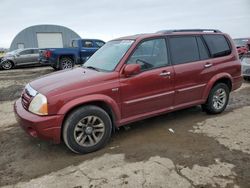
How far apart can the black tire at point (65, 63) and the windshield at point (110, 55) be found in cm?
949

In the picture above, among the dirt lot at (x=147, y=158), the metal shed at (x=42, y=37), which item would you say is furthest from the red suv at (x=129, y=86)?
the metal shed at (x=42, y=37)

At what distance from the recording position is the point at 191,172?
344 centimetres

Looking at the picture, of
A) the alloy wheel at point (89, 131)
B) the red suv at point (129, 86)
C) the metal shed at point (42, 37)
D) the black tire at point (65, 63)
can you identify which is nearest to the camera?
the red suv at point (129, 86)

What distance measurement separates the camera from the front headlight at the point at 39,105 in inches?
148

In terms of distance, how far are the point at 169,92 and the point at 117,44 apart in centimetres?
136

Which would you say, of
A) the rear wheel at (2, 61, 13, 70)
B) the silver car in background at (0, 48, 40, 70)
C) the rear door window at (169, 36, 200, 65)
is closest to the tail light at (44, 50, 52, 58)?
the silver car in background at (0, 48, 40, 70)

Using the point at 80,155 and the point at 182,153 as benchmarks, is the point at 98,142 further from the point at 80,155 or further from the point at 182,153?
the point at 182,153

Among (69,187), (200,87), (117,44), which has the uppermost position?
(117,44)

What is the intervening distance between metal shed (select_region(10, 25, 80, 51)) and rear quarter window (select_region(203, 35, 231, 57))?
31.3 m

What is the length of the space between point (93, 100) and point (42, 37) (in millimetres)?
34345

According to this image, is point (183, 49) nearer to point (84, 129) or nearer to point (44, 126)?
point (84, 129)

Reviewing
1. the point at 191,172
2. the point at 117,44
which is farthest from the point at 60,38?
the point at 191,172

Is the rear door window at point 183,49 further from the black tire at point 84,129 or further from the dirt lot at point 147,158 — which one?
the black tire at point 84,129

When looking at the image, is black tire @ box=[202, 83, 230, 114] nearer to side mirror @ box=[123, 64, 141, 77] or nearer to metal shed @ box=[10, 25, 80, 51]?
side mirror @ box=[123, 64, 141, 77]
